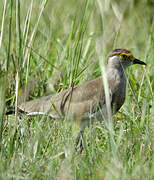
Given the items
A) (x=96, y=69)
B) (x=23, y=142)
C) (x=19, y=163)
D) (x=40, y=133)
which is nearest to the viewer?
(x=19, y=163)

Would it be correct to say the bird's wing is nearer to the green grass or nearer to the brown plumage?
the brown plumage

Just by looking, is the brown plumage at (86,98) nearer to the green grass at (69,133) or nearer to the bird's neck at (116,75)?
the bird's neck at (116,75)

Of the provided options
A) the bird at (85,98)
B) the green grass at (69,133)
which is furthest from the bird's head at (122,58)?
the green grass at (69,133)

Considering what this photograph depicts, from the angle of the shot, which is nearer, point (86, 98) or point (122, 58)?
point (86, 98)

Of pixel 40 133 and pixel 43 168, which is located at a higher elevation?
pixel 40 133

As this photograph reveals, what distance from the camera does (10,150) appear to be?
2.90 meters

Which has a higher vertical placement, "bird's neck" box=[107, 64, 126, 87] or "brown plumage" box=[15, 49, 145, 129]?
"bird's neck" box=[107, 64, 126, 87]

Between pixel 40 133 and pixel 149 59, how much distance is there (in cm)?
239

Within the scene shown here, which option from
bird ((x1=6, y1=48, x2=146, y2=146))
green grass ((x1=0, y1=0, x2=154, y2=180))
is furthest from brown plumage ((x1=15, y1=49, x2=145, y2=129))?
green grass ((x1=0, y1=0, x2=154, y2=180))

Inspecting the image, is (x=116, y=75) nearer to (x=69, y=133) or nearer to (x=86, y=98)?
(x=86, y=98)

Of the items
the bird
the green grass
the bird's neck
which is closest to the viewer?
the green grass

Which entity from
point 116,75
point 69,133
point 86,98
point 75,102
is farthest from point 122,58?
point 69,133

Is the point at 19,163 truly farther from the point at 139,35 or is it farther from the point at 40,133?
the point at 139,35

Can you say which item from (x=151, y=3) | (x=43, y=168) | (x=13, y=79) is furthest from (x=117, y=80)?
(x=151, y=3)
